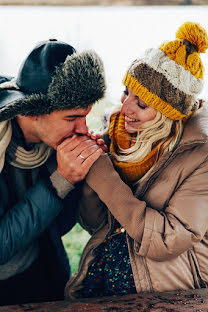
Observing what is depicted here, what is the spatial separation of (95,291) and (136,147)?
869 millimetres

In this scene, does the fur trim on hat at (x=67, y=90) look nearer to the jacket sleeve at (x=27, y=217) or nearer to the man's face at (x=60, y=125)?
the man's face at (x=60, y=125)

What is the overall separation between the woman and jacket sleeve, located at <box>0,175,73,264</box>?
23 centimetres

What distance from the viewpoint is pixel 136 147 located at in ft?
4.95

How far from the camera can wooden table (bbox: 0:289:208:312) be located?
121cm

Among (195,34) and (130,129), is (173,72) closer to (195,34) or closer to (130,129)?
(195,34)

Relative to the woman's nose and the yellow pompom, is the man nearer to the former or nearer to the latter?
the woman's nose

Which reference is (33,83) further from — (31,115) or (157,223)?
(157,223)

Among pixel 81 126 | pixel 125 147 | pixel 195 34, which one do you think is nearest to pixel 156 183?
pixel 125 147

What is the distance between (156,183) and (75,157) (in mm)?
454

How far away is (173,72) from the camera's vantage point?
1.28 meters

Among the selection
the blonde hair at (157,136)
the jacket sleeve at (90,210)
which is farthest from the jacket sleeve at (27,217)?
the blonde hair at (157,136)

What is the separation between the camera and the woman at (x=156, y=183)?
1.32 metres

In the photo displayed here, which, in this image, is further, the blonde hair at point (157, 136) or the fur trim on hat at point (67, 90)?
the blonde hair at point (157, 136)

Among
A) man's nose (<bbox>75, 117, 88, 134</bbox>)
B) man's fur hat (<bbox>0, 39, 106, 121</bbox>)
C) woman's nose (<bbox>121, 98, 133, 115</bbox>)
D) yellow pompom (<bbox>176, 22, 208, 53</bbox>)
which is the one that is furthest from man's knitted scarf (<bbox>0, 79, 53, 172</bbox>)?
yellow pompom (<bbox>176, 22, 208, 53</bbox>)
